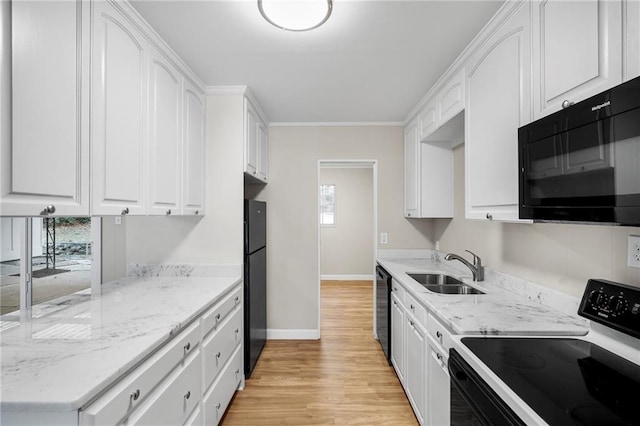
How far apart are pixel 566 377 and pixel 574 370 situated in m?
0.08

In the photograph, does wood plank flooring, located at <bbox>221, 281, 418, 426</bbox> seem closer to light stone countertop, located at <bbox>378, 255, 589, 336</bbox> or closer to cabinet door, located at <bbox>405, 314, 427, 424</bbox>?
cabinet door, located at <bbox>405, 314, 427, 424</bbox>

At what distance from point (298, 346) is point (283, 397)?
867 millimetres

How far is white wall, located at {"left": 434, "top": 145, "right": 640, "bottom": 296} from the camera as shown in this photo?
1215 millimetres

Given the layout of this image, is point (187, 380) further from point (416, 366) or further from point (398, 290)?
point (398, 290)

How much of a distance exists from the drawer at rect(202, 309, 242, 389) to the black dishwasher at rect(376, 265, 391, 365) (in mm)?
1331

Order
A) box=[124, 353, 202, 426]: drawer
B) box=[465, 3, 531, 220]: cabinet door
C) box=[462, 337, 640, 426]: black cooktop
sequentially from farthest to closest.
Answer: box=[465, 3, 531, 220]: cabinet door
box=[124, 353, 202, 426]: drawer
box=[462, 337, 640, 426]: black cooktop

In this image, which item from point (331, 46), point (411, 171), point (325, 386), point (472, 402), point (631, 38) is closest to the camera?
point (631, 38)

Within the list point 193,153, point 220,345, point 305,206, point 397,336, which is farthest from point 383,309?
point 193,153

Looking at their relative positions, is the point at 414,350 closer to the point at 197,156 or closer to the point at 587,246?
the point at 587,246

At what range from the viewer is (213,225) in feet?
7.96

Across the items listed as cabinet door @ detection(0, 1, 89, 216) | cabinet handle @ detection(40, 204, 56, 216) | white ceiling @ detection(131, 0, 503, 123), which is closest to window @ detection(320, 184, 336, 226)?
white ceiling @ detection(131, 0, 503, 123)

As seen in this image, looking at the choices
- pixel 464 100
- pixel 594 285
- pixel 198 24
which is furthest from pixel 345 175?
pixel 594 285

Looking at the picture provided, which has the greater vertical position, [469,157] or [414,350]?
[469,157]

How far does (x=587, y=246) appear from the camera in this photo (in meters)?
1.35
